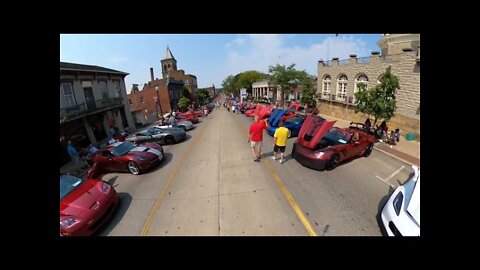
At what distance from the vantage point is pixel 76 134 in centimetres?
1428

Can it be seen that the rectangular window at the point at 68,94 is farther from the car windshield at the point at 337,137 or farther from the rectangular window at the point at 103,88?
the car windshield at the point at 337,137

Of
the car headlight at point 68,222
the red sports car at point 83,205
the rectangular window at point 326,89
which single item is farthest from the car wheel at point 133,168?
the rectangular window at point 326,89

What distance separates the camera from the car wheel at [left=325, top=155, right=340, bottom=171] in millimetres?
6547

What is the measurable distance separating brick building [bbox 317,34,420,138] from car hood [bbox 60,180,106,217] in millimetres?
12124

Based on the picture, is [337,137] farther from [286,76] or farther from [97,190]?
[286,76]

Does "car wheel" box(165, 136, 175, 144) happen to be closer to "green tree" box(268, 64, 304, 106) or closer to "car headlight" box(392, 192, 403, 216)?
"car headlight" box(392, 192, 403, 216)

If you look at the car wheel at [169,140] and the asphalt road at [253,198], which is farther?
the car wheel at [169,140]

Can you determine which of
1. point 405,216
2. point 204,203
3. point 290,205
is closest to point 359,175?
point 290,205

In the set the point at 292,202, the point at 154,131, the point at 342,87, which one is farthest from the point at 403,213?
the point at 342,87

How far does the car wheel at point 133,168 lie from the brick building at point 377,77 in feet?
39.1

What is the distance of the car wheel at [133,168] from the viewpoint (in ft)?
24.4

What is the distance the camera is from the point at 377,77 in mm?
16453
